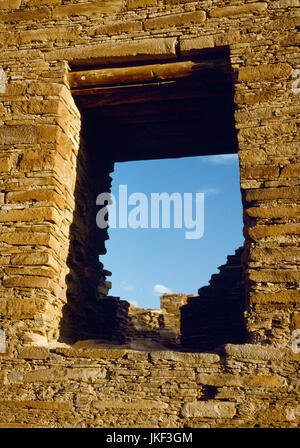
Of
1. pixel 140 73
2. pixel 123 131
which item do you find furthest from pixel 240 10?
pixel 123 131

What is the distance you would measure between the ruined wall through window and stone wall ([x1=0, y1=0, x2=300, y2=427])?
10 centimetres

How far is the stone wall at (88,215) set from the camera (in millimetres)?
3945

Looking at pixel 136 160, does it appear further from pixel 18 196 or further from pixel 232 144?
pixel 18 196

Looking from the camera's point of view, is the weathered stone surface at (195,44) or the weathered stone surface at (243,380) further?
the weathered stone surface at (195,44)

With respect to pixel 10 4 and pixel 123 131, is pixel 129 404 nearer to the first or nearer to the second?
pixel 123 131

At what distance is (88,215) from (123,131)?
129cm

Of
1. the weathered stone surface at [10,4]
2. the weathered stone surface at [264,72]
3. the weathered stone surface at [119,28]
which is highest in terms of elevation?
the weathered stone surface at [10,4]

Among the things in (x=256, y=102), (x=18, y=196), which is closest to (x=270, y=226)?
(x=256, y=102)

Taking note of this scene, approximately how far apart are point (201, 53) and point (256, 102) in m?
0.86

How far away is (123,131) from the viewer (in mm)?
6391

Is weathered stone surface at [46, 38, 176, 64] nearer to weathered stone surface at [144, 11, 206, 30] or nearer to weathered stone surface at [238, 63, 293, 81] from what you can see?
→ weathered stone surface at [144, 11, 206, 30]

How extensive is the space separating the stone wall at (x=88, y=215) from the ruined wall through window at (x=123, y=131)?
10 cm

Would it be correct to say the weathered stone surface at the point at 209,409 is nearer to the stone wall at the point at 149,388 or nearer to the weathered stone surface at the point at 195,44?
the stone wall at the point at 149,388

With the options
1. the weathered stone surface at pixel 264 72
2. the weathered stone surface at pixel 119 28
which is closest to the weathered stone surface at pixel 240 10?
the weathered stone surface at pixel 264 72
